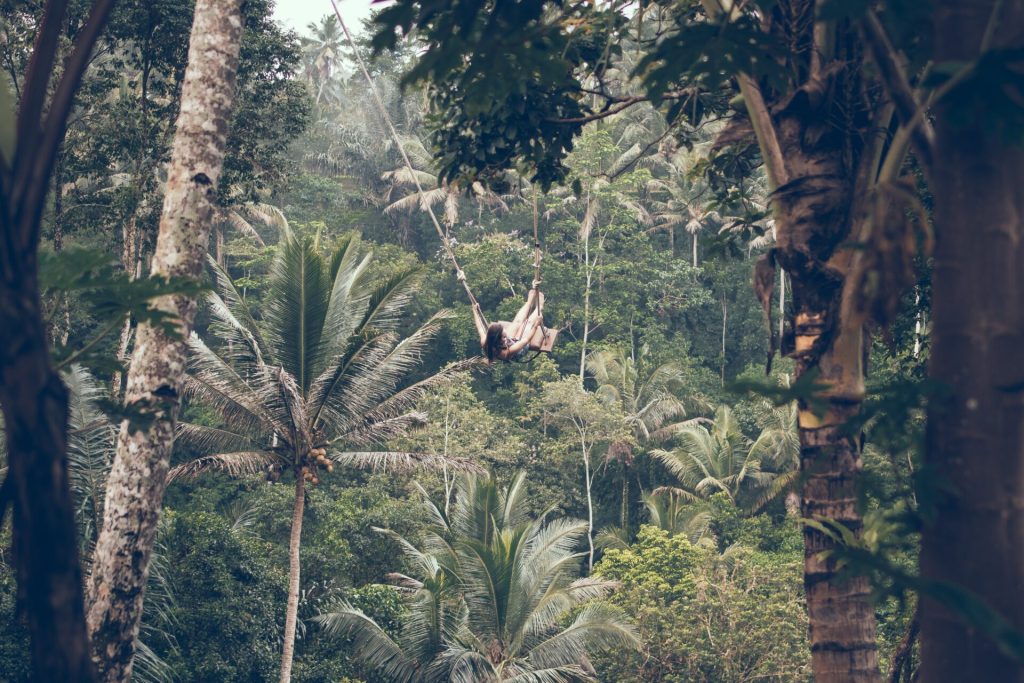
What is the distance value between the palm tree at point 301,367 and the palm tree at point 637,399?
1264 centimetres

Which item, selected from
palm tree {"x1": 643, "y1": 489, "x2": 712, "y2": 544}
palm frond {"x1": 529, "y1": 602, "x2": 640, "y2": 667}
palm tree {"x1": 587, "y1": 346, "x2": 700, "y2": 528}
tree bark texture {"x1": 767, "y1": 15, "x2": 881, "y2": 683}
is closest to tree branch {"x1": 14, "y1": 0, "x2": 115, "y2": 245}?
tree bark texture {"x1": 767, "y1": 15, "x2": 881, "y2": 683}

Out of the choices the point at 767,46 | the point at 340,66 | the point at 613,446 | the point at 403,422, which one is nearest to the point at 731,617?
the point at 403,422

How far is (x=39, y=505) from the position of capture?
1.54 meters

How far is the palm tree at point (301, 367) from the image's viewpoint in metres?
10.5

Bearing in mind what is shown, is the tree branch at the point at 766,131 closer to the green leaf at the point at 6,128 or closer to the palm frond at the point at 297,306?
the green leaf at the point at 6,128

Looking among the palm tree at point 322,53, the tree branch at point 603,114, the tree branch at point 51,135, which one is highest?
the palm tree at point 322,53

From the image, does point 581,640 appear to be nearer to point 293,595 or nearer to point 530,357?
point 293,595

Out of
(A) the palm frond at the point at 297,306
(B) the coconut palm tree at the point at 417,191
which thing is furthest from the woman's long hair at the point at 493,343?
(B) the coconut palm tree at the point at 417,191

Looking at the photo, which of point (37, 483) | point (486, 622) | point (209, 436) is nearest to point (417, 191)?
point (209, 436)

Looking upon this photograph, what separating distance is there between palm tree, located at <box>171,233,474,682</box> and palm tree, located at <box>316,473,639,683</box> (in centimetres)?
178

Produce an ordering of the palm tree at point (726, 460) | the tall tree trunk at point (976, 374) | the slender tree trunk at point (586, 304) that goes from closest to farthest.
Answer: the tall tree trunk at point (976, 374)
the palm tree at point (726, 460)
the slender tree trunk at point (586, 304)

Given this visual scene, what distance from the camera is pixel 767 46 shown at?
278cm

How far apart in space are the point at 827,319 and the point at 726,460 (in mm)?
19748

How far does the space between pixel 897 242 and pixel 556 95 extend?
113 inches
